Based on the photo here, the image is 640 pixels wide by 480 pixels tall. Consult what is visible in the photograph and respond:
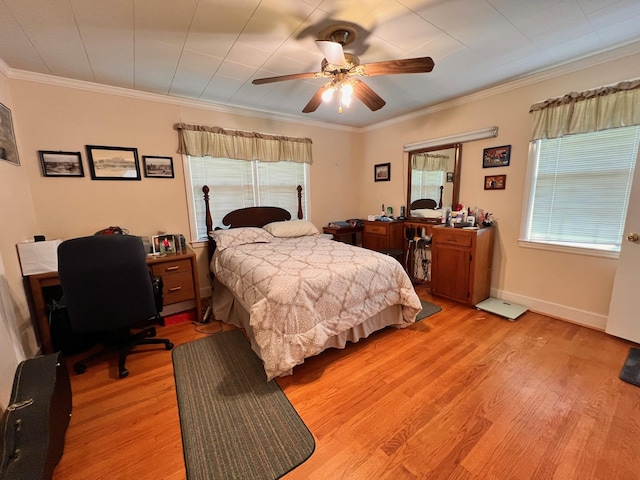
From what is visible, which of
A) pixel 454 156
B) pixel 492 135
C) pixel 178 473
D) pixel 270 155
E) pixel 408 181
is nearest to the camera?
pixel 178 473

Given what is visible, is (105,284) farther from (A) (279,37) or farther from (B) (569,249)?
(B) (569,249)

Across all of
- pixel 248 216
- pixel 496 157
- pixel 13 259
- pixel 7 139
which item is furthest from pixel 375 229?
pixel 7 139

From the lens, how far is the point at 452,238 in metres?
3.10

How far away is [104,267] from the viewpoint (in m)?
1.84

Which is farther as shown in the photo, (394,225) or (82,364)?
(394,225)

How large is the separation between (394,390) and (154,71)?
3.39 metres

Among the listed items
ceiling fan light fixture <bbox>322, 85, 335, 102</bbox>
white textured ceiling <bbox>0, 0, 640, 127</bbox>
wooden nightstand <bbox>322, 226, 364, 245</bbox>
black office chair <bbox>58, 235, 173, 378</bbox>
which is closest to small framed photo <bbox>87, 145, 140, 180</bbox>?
white textured ceiling <bbox>0, 0, 640, 127</bbox>

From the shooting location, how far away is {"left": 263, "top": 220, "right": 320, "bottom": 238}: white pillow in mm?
3471

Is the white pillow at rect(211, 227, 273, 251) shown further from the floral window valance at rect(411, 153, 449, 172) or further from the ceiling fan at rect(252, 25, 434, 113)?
the floral window valance at rect(411, 153, 449, 172)

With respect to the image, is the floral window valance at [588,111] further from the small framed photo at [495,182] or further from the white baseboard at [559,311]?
the white baseboard at [559,311]

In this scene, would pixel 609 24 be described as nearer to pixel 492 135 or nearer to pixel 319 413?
pixel 492 135

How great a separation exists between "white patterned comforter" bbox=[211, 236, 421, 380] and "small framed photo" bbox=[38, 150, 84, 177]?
167 centimetres

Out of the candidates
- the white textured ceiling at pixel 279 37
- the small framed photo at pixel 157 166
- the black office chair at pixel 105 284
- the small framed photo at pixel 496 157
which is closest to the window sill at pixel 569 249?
the small framed photo at pixel 496 157

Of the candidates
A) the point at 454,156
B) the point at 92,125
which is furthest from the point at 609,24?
the point at 92,125
